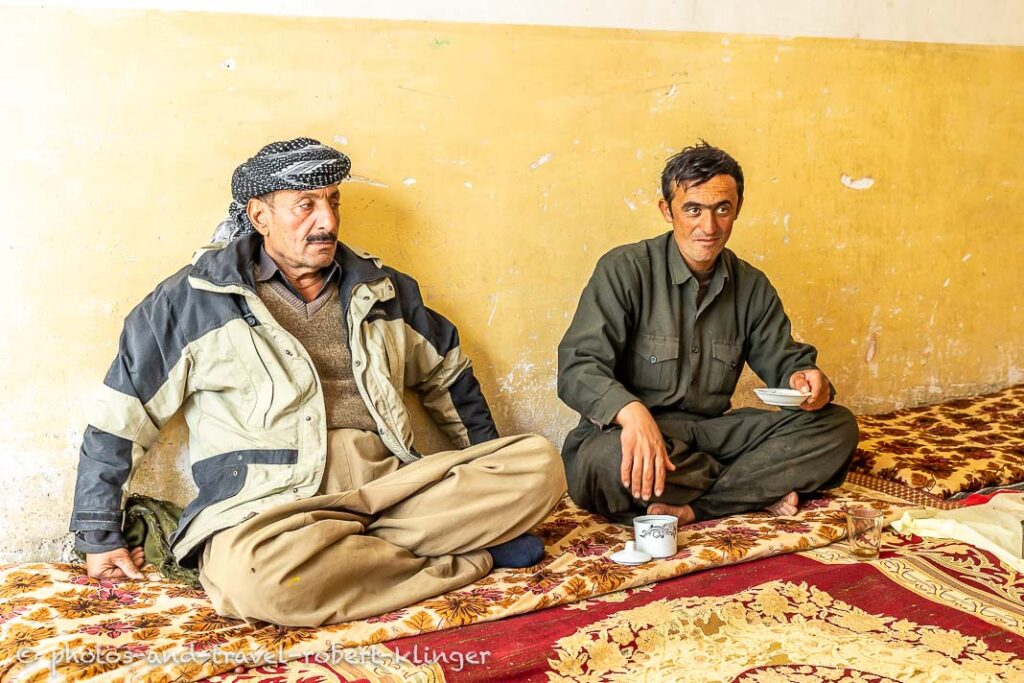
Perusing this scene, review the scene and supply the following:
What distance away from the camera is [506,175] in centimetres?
373

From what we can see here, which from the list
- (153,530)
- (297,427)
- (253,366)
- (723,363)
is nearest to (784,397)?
(723,363)

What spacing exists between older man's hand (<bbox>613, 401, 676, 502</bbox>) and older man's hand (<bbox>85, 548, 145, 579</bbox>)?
149 centimetres

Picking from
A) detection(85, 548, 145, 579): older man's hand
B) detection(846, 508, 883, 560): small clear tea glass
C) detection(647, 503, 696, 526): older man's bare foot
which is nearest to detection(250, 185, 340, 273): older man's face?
detection(85, 548, 145, 579): older man's hand

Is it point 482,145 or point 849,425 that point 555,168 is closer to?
point 482,145

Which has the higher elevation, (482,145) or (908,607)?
(482,145)

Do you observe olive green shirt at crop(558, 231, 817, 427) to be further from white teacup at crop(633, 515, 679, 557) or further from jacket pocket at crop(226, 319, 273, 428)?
jacket pocket at crop(226, 319, 273, 428)

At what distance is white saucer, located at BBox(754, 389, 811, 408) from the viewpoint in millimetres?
3299

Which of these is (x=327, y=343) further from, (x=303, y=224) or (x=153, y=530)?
(x=153, y=530)

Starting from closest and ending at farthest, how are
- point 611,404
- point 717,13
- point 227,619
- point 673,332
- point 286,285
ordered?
point 227,619, point 286,285, point 611,404, point 673,332, point 717,13

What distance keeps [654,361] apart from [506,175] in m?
0.89

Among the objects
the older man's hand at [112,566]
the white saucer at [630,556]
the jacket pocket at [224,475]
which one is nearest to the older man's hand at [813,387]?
the white saucer at [630,556]

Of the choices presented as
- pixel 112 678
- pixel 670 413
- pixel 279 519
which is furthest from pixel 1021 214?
pixel 112 678

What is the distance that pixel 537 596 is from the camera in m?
2.71

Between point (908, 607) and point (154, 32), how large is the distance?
9.14 ft
